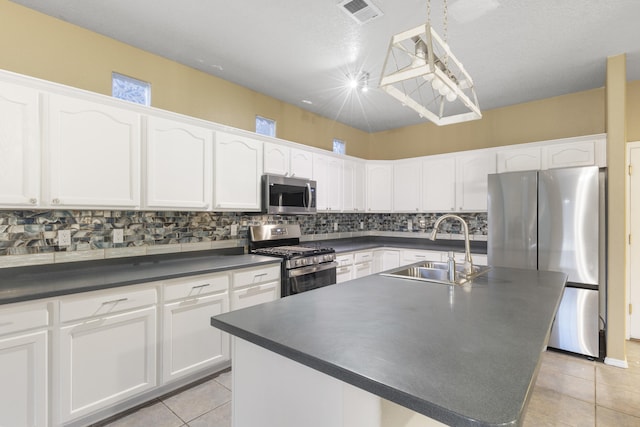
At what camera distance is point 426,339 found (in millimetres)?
1046

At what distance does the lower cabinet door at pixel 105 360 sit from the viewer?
73.7 inches

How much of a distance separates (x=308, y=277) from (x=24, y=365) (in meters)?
2.17

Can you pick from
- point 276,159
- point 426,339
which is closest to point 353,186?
point 276,159

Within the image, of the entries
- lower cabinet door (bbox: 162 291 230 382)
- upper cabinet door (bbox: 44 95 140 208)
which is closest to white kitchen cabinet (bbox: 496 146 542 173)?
lower cabinet door (bbox: 162 291 230 382)

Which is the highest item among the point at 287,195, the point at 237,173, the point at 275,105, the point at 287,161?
the point at 275,105

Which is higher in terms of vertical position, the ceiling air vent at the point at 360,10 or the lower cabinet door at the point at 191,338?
the ceiling air vent at the point at 360,10

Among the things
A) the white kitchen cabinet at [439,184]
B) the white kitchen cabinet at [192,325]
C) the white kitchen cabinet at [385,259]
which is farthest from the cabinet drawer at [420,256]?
the white kitchen cabinet at [192,325]

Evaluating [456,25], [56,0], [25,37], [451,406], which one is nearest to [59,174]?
[25,37]

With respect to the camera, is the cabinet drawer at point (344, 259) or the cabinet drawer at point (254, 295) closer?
the cabinet drawer at point (254, 295)

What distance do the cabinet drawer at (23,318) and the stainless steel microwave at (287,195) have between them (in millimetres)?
1964

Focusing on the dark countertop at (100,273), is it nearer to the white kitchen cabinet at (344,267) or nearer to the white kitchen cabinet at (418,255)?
the white kitchen cabinet at (344,267)

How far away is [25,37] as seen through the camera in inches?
88.1

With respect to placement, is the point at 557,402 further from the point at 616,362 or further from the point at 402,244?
the point at 402,244

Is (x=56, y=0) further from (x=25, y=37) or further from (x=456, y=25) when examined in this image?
(x=456, y=25)
